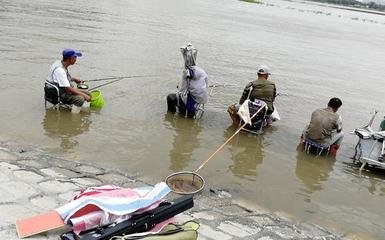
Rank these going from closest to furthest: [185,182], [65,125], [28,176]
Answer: [28,176]
[185,182]
[65,125]

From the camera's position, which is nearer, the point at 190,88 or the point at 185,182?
the point at 185,182

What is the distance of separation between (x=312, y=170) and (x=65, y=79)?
5249 millimetres

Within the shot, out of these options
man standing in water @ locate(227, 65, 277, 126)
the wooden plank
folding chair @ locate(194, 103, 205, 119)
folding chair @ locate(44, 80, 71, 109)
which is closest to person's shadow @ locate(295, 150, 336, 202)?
man standing in water @ locate(227, 65, 277, 126)

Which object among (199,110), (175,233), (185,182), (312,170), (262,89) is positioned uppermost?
(262,89)

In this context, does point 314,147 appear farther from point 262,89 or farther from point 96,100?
point 96,100

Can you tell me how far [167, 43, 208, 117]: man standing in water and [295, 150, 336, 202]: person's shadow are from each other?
2.56 m

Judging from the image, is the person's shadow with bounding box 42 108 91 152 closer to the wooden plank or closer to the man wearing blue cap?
the man wearing blue cap

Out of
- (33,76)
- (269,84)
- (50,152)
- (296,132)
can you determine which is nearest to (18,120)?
(50,152)

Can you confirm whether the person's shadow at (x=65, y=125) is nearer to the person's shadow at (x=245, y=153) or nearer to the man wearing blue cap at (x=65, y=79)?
the man wearing blue cap at (x=65, y=79)

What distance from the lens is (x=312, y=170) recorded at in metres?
8.84

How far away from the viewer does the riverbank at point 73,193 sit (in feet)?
17.2

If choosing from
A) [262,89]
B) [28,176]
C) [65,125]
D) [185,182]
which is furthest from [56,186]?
[262,89]

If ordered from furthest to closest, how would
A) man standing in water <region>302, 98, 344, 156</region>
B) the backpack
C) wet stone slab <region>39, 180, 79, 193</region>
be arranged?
man standing in water <region>302, 98, 344, 156</region>, wet stone slab <region>39, 180, 79, 193</region>, the backpack

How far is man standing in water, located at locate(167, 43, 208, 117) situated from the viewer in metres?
10.2
